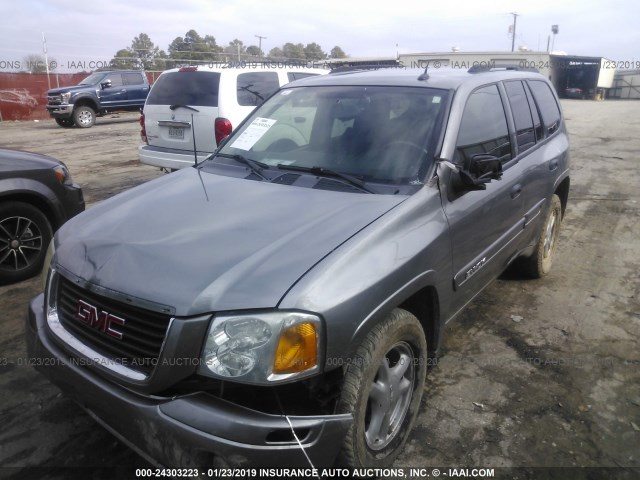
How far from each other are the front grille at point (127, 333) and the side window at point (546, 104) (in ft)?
12.5

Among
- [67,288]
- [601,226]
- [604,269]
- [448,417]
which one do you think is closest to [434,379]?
[448,417]

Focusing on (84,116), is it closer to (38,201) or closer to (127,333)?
(38,201)

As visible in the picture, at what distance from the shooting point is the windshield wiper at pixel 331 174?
9.31 feet

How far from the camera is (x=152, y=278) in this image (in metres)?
2.10

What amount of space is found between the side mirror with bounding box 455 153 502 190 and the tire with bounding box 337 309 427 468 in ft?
2.82

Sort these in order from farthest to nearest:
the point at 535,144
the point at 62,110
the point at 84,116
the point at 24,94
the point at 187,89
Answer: the point at 24,94, the point at 84,116, the point at 62,110, the point at 187,89, the point at 535,144

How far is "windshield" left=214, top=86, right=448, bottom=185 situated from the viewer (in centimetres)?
296

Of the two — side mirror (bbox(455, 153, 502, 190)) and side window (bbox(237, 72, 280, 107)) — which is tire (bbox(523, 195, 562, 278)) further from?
side window (bbox(237, 72, 280, 107))

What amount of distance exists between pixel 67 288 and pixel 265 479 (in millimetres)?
1278

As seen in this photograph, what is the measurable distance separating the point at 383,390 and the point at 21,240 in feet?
12.6

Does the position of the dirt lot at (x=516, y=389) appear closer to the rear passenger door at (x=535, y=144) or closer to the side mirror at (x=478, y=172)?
the rear passenger door at (x=535, y=144)

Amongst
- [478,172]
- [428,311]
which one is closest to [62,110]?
[478,172]

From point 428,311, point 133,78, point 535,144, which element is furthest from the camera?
point 133,78

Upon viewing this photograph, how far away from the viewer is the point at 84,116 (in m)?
19.2
